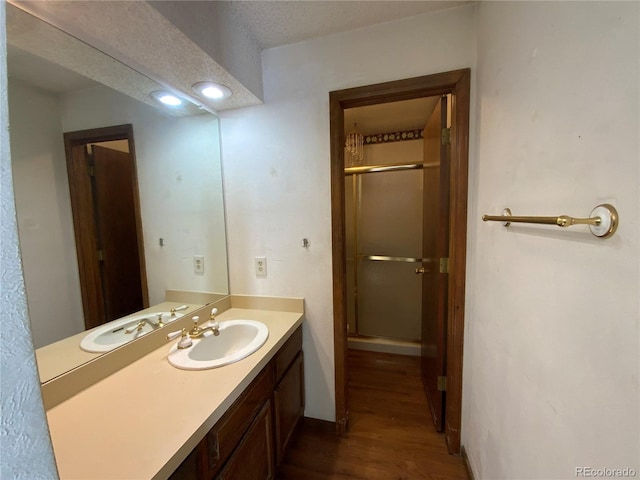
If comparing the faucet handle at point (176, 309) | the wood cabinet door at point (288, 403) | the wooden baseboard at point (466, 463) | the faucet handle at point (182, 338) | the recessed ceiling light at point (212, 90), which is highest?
the recessed ceiling light at point (212, 90)

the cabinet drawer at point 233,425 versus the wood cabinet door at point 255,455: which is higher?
the cabinet drawer at point 233,425

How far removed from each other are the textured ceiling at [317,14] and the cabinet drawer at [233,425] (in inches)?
66.1

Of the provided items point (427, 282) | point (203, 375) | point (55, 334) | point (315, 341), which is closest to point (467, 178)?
point (427, 282)

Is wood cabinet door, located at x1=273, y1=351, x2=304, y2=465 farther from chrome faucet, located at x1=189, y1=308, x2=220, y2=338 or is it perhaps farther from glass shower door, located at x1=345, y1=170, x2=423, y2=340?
glass shower door, located at x1=345, y1=170, x2=423, y2=340

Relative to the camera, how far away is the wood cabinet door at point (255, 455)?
903 mm

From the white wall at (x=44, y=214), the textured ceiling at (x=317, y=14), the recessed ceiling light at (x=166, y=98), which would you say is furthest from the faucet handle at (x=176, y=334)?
the textured ceiling at (x=317, y=14)

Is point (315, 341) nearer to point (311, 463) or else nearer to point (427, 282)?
point (311, 463)

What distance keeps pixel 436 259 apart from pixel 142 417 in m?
1.58

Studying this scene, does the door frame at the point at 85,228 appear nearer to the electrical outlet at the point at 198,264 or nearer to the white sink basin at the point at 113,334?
the white sink basin at the point at 113,334

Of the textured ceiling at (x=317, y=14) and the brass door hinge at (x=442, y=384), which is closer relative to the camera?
the textured ceiling at (x=317, y=14)

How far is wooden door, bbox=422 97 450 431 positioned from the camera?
148cm

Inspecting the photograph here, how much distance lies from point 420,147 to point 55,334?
296cm

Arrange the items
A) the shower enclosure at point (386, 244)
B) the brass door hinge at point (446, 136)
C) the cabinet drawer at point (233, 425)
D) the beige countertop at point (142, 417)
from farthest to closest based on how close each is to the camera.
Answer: the shower enclosure at point (386, 244), the brass door hinge at point (446, 136), the cabinet drawer at point (233, 425), the beige countertop at point (142, 417)


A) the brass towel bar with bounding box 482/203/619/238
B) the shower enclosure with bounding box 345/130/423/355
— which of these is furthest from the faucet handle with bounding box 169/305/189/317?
the shower enclosure with bounding box 345/130/423/355
